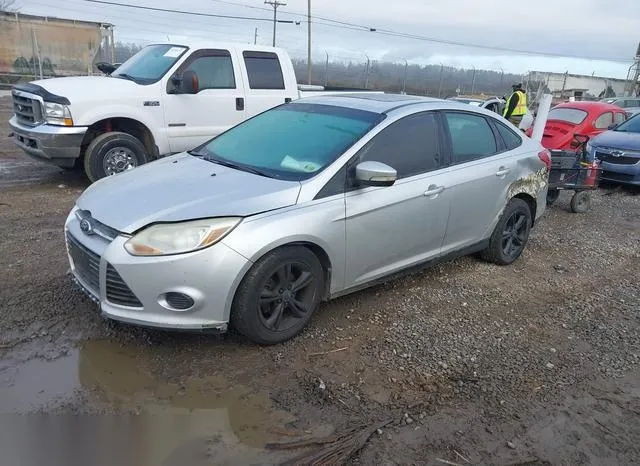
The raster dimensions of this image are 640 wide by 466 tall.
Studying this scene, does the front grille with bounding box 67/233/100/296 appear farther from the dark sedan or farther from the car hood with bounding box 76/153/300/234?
the dark sedan

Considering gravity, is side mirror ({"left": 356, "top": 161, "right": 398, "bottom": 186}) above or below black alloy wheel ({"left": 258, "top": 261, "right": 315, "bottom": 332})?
above

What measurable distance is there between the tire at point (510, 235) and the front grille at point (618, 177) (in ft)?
18.7

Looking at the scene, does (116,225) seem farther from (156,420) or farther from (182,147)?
(182,147)

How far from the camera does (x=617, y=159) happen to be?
10.2 meters

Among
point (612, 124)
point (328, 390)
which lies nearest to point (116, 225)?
point (328, 390)

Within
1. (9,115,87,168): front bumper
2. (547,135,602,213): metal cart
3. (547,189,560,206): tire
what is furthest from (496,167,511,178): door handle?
(9,115,87,168): front bumper

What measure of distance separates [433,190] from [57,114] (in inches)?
201

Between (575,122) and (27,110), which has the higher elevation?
(27,110)

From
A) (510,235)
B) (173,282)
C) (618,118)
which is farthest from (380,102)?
(618,118)

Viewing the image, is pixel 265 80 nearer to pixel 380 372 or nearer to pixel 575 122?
pixel 380 372

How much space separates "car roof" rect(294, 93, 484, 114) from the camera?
446 cm

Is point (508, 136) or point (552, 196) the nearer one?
point (508, 136)

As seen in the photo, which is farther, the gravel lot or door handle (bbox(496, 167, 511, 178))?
door handle (bbox(496, 167, 511, 178))

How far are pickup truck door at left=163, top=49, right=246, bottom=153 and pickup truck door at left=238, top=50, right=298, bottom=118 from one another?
15 centimetres
